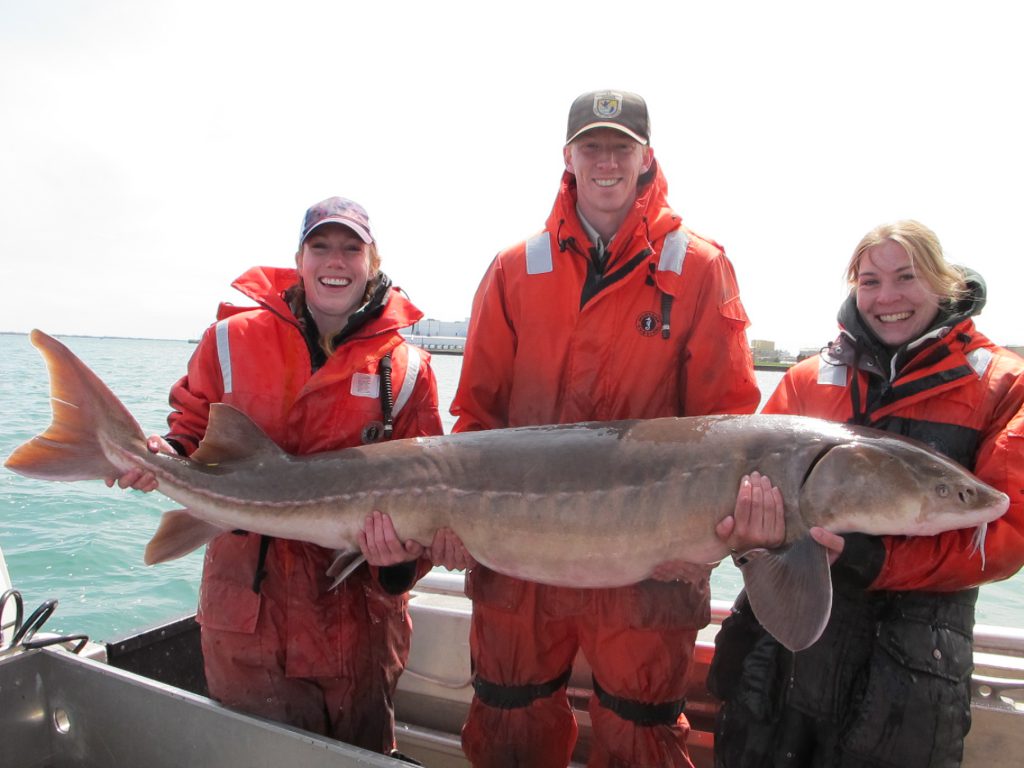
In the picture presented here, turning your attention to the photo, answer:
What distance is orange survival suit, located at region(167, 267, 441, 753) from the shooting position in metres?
3.01

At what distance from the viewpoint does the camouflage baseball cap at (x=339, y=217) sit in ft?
10.5

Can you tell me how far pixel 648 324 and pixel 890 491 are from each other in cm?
106

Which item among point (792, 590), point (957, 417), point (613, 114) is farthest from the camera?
point (613, 114)

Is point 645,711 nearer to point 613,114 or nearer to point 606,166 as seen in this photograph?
point 606,166

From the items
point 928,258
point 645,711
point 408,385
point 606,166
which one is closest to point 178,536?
point 408,385

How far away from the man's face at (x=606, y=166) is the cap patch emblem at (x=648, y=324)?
1.66 ft

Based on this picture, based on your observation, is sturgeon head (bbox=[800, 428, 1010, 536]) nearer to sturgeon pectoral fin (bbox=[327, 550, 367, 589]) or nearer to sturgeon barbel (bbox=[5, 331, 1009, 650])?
sturgeon barbel (bbox=[5, 331, 1009, 650])

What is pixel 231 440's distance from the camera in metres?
3.14

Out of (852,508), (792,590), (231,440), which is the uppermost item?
(231,440)

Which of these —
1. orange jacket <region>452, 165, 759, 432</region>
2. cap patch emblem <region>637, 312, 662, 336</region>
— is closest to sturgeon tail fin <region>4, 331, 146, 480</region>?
orange jacket <region>452, 165, 759, 432</region>

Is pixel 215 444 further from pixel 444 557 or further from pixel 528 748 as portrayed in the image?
pixel 528 748

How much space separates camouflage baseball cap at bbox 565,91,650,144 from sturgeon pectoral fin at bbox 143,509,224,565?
2.27 meters

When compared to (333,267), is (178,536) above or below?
below

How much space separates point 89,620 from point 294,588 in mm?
6045
